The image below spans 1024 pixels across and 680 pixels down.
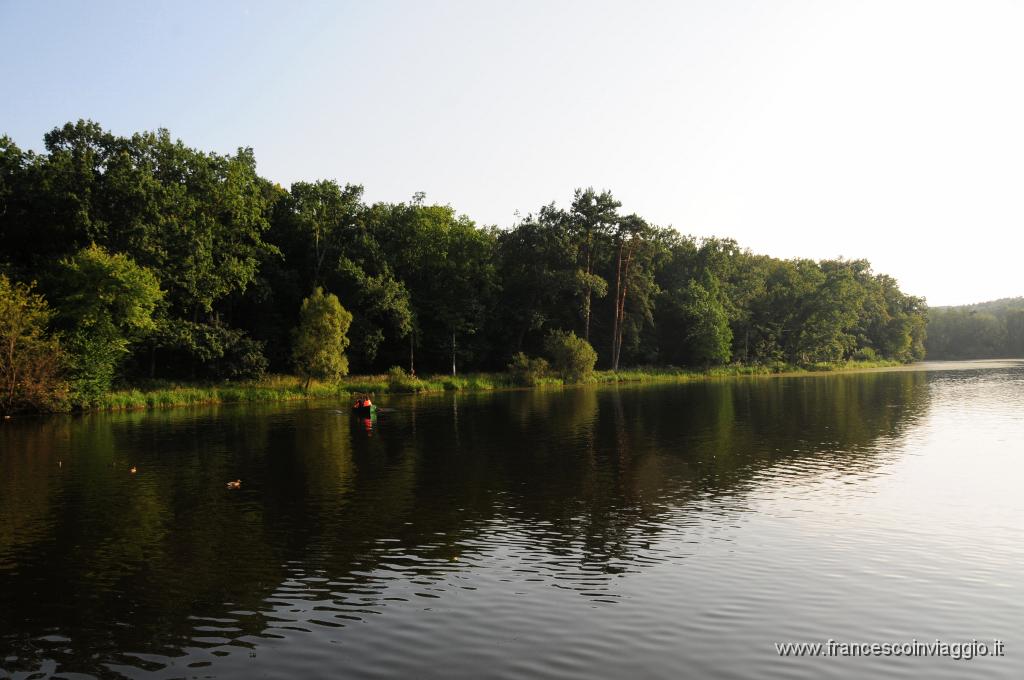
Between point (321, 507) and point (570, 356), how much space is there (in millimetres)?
64886

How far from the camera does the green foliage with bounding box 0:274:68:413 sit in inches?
1816

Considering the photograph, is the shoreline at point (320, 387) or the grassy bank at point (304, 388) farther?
the grassy bank at point (304, 388)

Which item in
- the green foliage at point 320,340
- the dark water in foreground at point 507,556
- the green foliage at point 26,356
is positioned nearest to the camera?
the dark water in foreground at point 507,556

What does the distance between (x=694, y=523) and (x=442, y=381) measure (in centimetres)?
5972

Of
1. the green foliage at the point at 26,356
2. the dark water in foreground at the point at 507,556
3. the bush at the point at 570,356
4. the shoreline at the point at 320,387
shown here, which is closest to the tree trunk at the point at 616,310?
the shoreline at the point at 320,387

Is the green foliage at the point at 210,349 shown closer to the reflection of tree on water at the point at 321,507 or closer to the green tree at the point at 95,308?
the green tree at the point at 95,308

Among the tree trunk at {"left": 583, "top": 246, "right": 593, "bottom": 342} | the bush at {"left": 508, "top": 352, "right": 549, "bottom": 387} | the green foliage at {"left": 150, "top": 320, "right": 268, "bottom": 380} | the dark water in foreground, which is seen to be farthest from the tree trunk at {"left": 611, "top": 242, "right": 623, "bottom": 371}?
the dark water in foreground

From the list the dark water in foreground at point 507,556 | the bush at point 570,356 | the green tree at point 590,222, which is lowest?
the dark water in foreground at point 507,556

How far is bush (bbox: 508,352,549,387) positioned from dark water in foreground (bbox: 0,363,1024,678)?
46.0 meters

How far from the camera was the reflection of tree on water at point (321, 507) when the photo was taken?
546 inches

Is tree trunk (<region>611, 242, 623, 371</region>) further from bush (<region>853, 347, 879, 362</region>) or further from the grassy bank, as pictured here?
bush (<region>853, 347, 879, 362</region>)

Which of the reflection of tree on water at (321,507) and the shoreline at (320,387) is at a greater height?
the shoreline at (320,387)

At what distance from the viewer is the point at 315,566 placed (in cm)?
1622

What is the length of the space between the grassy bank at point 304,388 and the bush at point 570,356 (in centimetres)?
215
